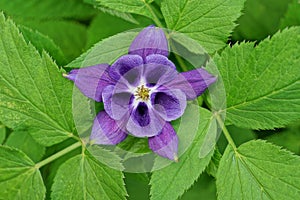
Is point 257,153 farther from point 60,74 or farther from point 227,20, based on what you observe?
point 60,74

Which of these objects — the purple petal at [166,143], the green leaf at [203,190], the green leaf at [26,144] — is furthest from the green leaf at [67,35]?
the purple petal at [166,143]

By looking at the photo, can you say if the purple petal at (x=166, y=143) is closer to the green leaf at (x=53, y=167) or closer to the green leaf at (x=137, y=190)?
the green leaf at (x=53, y=167)

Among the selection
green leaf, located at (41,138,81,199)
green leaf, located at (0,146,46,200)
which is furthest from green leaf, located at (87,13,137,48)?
green leaf, located at (0,146,46,200)

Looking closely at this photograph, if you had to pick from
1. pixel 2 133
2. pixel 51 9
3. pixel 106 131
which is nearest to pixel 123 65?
pixel 106 131

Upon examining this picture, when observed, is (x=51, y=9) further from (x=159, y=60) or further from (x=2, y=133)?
(x=159, y=60)

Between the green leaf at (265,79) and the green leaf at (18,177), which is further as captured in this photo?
the green leaf at (18,177)

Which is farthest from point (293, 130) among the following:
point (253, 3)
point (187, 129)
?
point (187, 129)

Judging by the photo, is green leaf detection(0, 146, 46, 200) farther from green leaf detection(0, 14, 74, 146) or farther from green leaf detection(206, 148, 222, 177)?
green leaf detection(206, 148, 222, 177)
